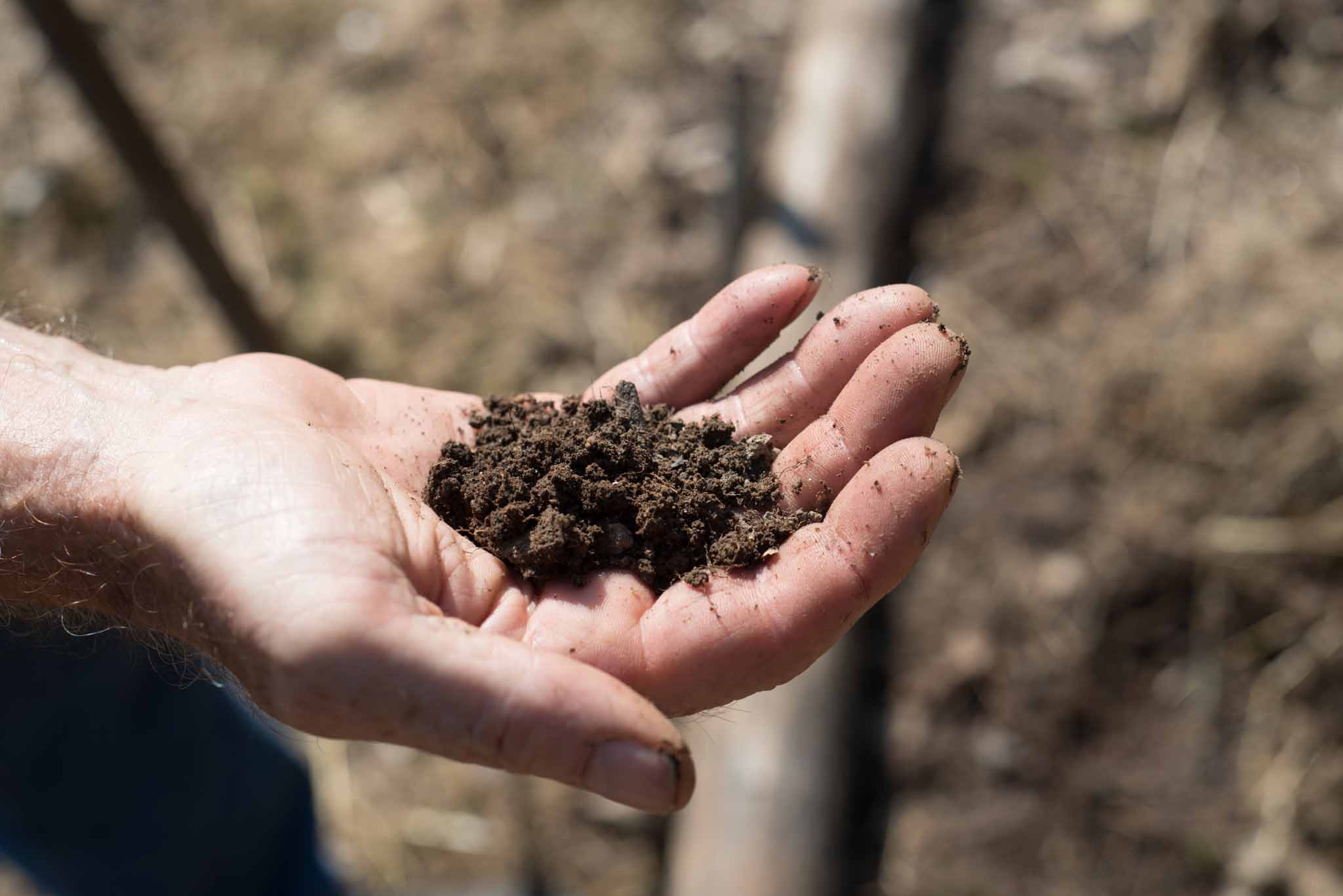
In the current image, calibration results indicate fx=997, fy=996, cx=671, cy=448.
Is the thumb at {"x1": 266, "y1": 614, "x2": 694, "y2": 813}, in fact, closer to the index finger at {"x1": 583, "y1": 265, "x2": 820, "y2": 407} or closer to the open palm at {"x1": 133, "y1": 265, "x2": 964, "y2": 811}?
the open palm at {"x1": 133, "y1": 265, "x2": 964, "y2": 811}

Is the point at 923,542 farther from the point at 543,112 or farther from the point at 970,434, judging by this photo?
the point at 543,112

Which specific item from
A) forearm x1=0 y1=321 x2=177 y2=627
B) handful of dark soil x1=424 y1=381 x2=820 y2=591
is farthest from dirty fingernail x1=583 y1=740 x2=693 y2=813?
forearm x1=0 y1=321 x2=177 y2=627

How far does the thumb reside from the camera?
5.13 ft

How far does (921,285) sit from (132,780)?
340cm

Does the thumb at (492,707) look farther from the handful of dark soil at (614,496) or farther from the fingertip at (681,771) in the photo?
the handful of dark soil at (614,496)

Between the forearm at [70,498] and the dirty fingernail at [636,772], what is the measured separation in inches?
36.1

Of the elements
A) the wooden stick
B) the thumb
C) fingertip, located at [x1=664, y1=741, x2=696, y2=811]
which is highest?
the wooden stick

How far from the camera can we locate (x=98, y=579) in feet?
6.61

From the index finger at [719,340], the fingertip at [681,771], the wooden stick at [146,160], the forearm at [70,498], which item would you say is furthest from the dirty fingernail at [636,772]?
the wooden stick at [146,160]

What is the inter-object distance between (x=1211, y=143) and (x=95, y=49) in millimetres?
4338

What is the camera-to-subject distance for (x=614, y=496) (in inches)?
83.2

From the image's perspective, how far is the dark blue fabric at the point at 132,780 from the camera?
2.48 m

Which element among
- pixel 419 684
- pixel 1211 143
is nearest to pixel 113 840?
pixel 419 684

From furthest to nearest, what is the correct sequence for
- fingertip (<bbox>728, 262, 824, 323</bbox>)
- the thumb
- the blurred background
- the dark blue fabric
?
the blurred background < the dark blue fabric < fingertip (<bbox>728, 262, 824, 323</bbox>) < the thumb
